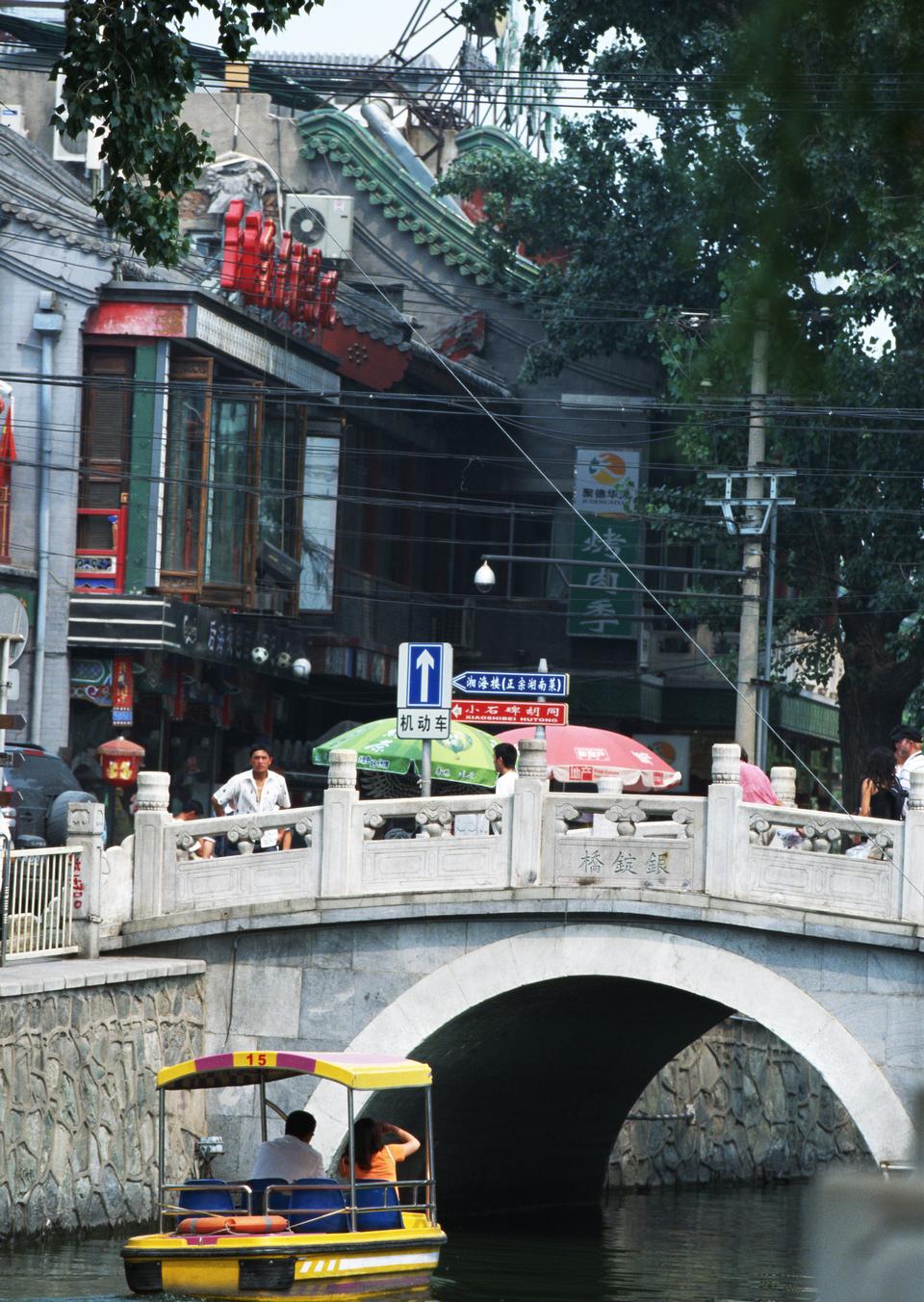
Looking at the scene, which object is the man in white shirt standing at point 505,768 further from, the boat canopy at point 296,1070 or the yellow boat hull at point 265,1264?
the yellow boat hull at point 265,1264

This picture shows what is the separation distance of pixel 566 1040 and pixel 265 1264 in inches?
304

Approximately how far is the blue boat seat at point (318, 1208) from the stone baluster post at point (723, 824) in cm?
387

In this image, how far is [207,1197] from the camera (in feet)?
44.7

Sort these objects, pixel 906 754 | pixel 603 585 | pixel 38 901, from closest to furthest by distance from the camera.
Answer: pixel 906 754, pixel 38 901, pixel 603 585

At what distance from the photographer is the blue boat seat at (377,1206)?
14.0 m

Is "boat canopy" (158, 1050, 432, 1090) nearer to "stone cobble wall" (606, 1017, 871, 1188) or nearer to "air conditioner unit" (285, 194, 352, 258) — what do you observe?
"stone cobble wall" (606, 1017, 871, 1188)

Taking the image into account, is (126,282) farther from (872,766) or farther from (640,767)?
(872,766)

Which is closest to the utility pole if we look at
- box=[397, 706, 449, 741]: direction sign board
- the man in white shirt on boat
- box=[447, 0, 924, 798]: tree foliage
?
box=[447, 0, 924, 798]: tree foliage

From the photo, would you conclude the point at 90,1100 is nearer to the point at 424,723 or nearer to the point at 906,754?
the point at 424,723

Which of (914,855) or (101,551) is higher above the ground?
(101,551)

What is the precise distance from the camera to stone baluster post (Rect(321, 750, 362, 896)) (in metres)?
16.4

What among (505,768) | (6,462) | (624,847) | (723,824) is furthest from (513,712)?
(6,462)

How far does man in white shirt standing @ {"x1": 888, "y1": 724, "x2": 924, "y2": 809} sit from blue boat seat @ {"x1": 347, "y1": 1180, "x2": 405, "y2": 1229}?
184 inches

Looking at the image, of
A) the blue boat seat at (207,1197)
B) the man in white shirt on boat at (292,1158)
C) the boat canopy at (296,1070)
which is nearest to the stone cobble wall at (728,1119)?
the boat canopy at (296,1070)
